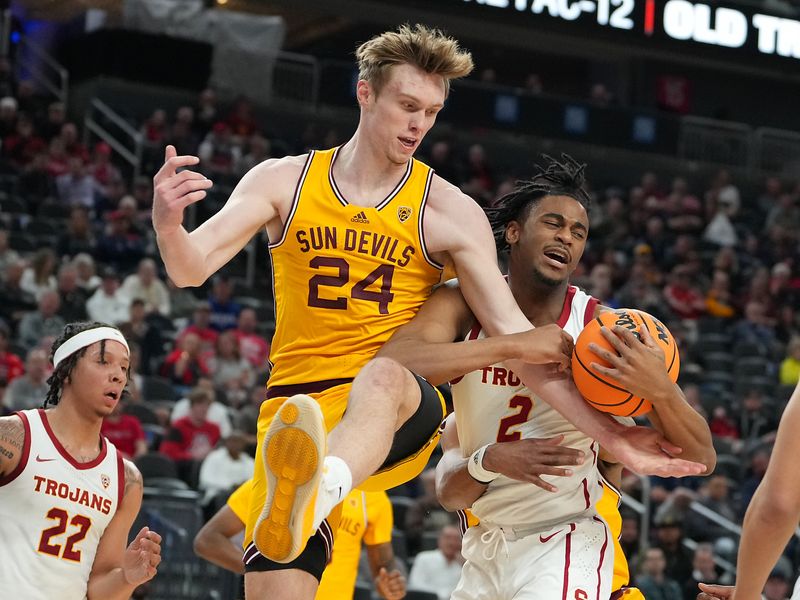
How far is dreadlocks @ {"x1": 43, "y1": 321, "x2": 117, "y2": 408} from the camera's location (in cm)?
623

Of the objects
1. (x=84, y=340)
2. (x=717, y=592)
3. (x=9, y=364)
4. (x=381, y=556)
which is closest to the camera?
(x=717, y=592)

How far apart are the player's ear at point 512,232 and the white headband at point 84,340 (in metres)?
1.90

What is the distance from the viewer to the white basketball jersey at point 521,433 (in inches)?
216

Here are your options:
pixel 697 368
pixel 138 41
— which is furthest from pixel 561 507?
pixel 138 41

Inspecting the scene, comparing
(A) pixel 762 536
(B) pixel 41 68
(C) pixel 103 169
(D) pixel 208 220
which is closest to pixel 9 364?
(C) pixel 103 169

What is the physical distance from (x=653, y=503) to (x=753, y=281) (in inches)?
278

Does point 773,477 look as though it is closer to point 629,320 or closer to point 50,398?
point 629,320

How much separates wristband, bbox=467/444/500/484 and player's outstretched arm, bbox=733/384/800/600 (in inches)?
73.2

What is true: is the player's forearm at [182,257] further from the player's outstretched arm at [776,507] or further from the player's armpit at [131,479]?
the player's outstretched arm at [776,507]

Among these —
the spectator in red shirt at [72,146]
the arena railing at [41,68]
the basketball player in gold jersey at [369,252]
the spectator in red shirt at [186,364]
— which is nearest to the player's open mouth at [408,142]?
the basketball player in gold jersey at [369,252]

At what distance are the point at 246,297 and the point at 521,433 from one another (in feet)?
35.4

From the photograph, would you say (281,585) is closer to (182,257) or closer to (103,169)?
(182,257)

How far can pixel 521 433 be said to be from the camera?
5582 mm

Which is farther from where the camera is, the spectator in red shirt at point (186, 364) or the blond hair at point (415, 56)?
the spectator in red shirt at point (186, 364)
